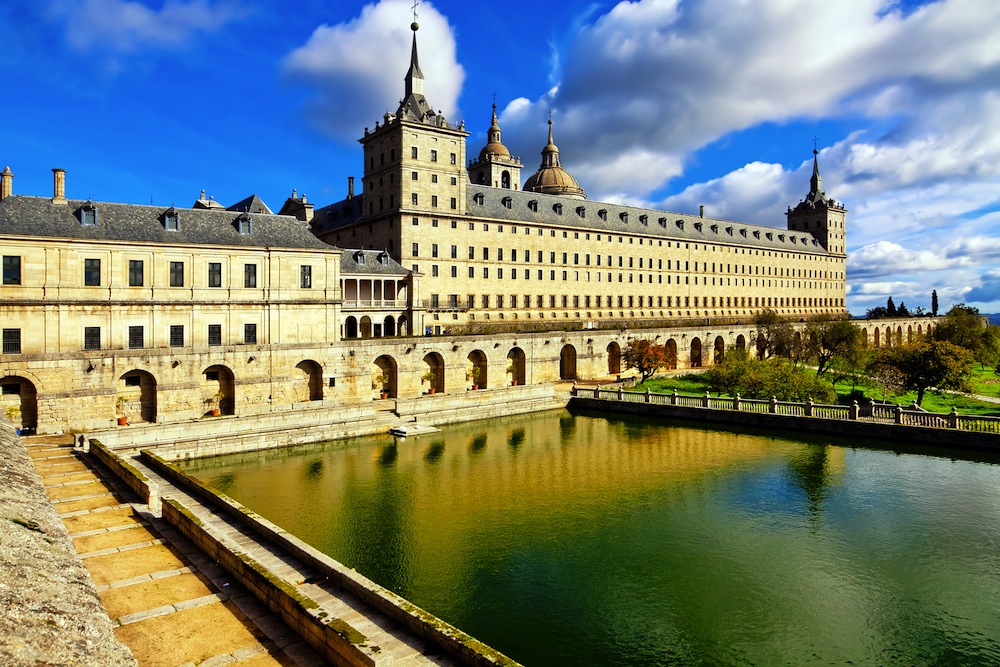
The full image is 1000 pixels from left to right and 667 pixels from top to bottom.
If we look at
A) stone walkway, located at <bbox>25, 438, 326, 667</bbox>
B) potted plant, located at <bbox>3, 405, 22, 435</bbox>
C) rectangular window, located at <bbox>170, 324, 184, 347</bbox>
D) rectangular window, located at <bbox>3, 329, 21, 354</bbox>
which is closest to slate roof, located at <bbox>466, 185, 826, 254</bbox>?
rectangular window, located at <bbox>170, 324, 184, 347</bbox>

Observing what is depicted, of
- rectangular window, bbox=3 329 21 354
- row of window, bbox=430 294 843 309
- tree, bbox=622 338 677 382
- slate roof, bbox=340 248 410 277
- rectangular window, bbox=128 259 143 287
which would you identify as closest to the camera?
rectangular window, bbox=3 329 21 354

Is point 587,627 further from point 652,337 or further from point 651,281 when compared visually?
point 651,281

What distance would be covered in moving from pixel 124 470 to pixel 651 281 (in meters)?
68.3

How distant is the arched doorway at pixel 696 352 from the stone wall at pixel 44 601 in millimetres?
64163

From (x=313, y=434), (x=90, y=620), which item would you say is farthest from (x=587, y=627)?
(x=313, y=434)

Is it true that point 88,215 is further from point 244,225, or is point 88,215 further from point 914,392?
point 914,392

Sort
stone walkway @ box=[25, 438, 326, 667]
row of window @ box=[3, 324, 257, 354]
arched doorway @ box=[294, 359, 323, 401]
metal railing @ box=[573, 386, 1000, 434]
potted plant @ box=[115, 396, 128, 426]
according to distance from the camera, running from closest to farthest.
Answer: stone walkway @ box=[25, 438, 326, 667]
row of window @ box=[3, 324, 257, 354]
metal railing @ box=[573, 386, 1000, 434]
potted plant @ box=[115, 396, 128, 426]
arched doorway @ box=[294, 359, 323, 401]

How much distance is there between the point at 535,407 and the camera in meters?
47.5

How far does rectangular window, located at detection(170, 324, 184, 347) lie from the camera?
3722 cm

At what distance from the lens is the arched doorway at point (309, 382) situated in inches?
1607

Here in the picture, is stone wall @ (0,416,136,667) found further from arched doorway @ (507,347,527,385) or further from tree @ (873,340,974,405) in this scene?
tree @ (873,340,974,405)

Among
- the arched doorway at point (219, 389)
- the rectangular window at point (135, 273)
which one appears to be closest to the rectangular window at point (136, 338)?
the rectangular window at point (135, 273)

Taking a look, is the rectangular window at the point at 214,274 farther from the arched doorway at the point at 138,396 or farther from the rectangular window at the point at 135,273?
the arched doorway at the point at 138,396

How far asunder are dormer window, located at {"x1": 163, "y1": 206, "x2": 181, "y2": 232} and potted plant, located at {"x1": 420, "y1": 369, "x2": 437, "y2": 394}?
18523 millimetres
